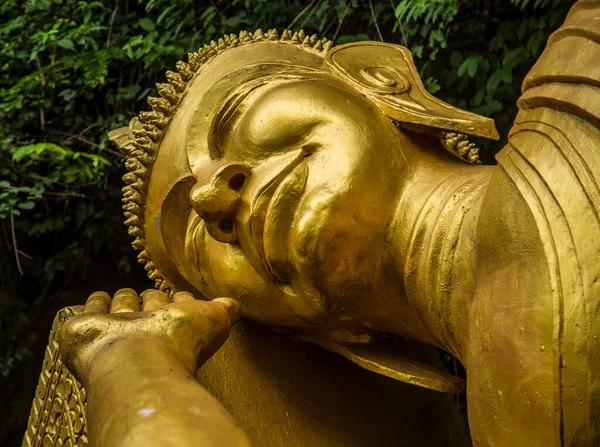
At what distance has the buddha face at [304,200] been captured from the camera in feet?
4.56

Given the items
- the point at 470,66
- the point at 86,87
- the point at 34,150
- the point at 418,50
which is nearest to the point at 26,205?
the point at 34,150

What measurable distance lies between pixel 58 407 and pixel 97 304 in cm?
51

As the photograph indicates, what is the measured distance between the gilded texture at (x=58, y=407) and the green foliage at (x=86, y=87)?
93 centimetres

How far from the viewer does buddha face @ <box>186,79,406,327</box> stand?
1390 millimetres

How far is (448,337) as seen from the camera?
136 cm

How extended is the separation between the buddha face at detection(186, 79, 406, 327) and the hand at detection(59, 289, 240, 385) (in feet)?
0.52

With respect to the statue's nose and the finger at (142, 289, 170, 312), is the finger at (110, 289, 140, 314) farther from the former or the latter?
the statue's nose

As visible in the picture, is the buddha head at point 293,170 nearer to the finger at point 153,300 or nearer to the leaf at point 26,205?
the finger at point 153,300

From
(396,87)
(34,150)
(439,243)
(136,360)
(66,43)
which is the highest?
(396,87)

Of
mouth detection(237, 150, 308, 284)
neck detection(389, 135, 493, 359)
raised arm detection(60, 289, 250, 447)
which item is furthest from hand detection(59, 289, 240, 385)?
neck detection(389, 135, 493, 359)

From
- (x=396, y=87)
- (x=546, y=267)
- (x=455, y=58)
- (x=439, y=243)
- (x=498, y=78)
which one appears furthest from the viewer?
(x=455, y=58)

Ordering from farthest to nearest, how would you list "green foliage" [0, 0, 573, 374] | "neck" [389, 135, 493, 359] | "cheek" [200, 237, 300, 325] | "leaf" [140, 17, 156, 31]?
"leaf" [140, 17, 156, 31] < "green foliage" [0, 0, 573, 374] < "cheek" [200, 237, 300, 325] < "neck" [389, 135, 493, 359]

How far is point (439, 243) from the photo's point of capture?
1.33 meters

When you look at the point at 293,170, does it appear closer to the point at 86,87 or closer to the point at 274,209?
the point at 274,209
